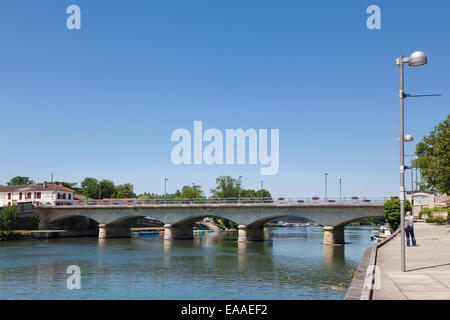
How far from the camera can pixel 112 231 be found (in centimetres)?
8450

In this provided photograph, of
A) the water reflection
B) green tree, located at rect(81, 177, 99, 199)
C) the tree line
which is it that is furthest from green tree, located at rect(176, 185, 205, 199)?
the water reflection

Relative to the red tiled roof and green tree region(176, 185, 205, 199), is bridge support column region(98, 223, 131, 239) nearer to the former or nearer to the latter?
the red tiled roof

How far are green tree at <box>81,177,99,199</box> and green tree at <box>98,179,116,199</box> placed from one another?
168 cm

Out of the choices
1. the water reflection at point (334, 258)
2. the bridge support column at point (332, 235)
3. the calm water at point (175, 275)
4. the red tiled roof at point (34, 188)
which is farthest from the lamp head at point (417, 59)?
the red tiled roof at point (34, 188)

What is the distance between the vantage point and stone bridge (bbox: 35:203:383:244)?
64750 mm

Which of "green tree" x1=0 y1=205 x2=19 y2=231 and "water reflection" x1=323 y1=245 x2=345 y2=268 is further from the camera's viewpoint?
"green tree" x1=0 y1=205 x2=19 y2=231

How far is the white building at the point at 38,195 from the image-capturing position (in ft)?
307

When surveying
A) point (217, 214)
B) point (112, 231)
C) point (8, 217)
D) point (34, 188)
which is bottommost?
point (112, 231)

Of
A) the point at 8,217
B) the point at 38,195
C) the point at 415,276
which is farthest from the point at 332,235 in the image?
the point at 38,195

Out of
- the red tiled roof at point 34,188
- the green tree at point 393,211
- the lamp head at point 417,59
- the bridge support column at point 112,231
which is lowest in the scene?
the bridge support column at point 112,231

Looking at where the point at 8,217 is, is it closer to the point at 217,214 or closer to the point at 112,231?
the point at 112,231

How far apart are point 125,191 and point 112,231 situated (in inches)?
3004

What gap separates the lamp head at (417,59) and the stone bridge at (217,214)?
50915 mm

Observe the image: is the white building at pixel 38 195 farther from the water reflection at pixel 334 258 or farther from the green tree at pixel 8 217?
the water reflection at pixel 334 258
